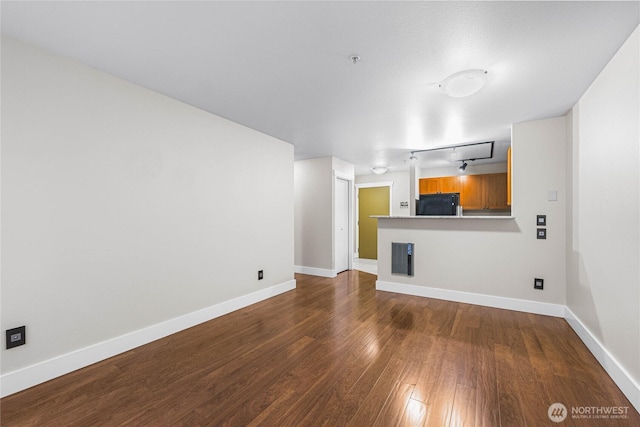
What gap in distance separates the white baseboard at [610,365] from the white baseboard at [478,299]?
46 cm

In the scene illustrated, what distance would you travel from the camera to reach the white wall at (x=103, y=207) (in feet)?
6.06

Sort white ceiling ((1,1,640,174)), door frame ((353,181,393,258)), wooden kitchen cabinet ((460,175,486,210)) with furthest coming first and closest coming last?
door frame ((353,181,393,258))
wooden kitchen cabinet ((460,175,486,210))
white ceiling ((1,1,640,174))

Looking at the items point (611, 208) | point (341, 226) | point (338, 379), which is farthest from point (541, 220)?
point (341, 226)

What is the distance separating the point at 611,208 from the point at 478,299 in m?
2.03

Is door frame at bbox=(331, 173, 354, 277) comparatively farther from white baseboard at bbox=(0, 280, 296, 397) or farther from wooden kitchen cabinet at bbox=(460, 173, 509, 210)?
wooden kitchen cabinet at bbox=(460, 173, 509, 210)

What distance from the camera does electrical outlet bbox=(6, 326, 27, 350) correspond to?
1.78 metres

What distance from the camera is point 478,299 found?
12.0ft

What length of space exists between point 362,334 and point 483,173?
199 inches

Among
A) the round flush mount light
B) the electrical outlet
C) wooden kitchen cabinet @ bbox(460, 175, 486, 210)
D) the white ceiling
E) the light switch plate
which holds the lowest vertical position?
the electrical outlet

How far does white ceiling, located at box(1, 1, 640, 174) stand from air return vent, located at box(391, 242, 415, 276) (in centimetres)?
201

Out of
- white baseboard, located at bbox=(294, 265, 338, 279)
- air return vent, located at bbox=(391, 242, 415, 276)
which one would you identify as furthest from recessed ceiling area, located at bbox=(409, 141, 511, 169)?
white baseboard, located at bbox=(294, 265, 338, 279)

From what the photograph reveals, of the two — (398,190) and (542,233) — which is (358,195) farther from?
(542,233)

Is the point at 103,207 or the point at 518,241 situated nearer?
the point at 103,207

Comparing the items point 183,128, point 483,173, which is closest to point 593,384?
point 183,128
